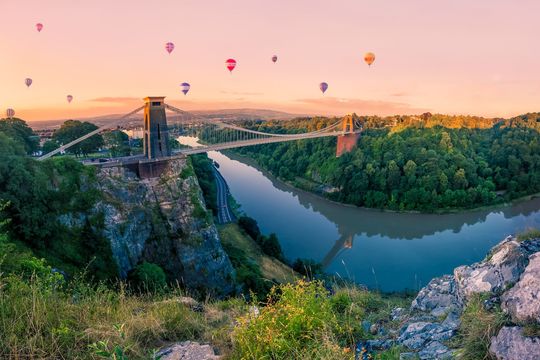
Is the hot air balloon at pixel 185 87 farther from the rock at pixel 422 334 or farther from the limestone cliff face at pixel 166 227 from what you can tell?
the rock at pixel 422 334

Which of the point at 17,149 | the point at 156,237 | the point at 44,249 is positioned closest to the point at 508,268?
the point at 44,249

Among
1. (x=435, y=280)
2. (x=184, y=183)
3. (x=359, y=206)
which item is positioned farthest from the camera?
(x=359, y=206)

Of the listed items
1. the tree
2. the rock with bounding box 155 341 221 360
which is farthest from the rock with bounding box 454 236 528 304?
the tree

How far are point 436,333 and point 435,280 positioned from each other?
127cm

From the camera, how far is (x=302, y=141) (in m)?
43.0

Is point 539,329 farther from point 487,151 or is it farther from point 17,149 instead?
point 487,151

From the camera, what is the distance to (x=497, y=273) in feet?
8.66

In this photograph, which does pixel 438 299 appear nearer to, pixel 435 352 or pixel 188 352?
pixel 435 352

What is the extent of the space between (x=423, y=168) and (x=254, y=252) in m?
18.8

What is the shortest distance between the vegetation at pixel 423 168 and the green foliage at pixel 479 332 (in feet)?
85.2

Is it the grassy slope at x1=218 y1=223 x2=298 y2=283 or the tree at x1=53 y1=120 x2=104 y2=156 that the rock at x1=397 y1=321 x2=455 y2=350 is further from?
the tree at x1=53 y1=120 x2=104 y2=156

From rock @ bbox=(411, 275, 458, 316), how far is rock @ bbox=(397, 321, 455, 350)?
302 millimetres

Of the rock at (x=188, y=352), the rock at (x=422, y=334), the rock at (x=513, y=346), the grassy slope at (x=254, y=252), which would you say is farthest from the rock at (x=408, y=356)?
the grassy slope at (x=254, y=252)

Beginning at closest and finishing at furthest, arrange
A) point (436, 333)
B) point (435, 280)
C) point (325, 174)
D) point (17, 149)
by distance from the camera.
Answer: point (436, 333)
point (435, 280)
point (17, 149)
point (325, 174)
